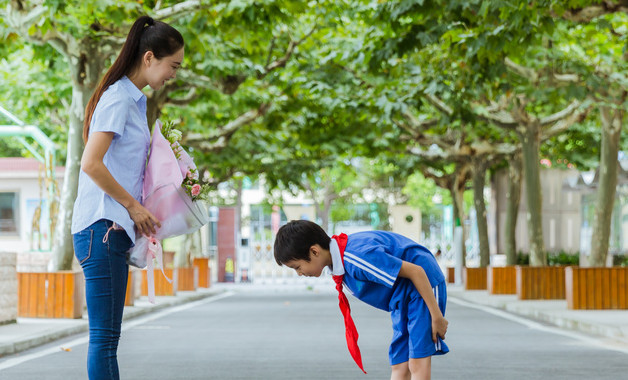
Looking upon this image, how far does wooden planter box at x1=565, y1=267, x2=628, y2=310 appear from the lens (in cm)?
1856

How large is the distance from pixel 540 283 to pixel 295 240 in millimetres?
18364

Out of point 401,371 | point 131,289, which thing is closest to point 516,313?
point 131,289

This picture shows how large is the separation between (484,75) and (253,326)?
510 centimetres

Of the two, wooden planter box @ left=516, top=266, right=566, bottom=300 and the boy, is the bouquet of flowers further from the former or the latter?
wooden planter box @ left=516, top=266, right=566, bottom=300

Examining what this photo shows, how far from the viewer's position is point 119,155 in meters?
4.52

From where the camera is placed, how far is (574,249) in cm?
4009

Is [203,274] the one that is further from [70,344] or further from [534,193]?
[70,344]

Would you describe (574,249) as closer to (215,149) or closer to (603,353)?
(215,149)

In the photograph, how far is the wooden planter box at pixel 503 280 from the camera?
2581cm

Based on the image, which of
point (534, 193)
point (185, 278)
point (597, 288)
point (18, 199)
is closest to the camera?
point (597, 288)

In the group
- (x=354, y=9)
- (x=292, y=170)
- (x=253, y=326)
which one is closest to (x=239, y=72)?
(x=354, y=9)

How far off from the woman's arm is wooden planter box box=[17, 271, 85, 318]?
11766 millimetres

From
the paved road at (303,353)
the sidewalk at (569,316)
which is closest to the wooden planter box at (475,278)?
the sidewalk at (569,316)

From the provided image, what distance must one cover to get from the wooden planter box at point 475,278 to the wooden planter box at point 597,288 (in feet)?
36.8
